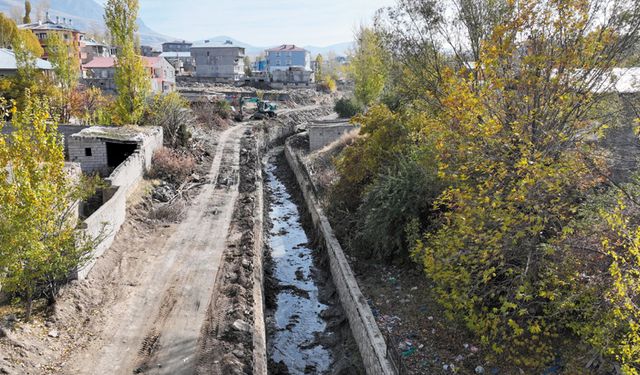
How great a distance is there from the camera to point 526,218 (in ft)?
29.7

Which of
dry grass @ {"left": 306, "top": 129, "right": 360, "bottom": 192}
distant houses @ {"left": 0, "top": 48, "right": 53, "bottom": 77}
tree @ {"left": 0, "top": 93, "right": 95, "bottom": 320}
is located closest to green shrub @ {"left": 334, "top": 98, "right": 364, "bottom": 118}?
dry grass @ {"left": 306, "top": 129, "right": 360, "bottom": 192}

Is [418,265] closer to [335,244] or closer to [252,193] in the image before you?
[335,244]

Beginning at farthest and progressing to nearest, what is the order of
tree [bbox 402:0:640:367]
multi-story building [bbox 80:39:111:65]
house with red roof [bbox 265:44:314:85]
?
house with red roof [bbox 265:44:314:85]
multi-story building [bbox 80:39:111:65]
tree [bbox 402:0:640:367]

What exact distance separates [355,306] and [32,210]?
7929 millimetres

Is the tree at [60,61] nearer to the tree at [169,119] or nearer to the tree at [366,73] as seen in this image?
the tree at [169,119]

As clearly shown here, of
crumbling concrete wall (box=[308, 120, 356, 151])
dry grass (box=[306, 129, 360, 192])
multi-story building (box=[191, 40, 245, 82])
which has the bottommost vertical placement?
dry grass (box=[306, 129, 360, 192])

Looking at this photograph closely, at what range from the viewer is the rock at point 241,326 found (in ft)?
39.9

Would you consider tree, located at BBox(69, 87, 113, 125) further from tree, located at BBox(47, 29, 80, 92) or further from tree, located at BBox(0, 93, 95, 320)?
tree, located at BBox(0, 93, 95, 320)

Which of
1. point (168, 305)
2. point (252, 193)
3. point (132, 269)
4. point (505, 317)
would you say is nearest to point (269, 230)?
point (252, 193)

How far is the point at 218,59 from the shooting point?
10069 cm

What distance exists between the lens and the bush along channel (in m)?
13.1

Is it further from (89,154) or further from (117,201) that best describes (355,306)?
(89,154)

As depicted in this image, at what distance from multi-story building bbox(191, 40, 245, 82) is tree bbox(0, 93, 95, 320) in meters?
91.0

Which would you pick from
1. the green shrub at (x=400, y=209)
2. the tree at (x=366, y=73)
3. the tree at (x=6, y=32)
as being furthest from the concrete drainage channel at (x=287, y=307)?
the tree at (x=6, y=32)
